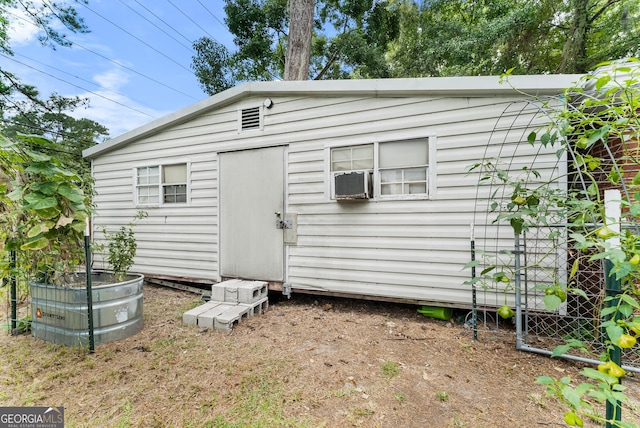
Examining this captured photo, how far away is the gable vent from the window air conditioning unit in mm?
1672

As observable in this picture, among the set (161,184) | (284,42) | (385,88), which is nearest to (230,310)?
(161,184)

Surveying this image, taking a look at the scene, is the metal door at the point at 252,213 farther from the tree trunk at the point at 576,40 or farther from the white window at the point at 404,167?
the tree trunk at the point at 576,40

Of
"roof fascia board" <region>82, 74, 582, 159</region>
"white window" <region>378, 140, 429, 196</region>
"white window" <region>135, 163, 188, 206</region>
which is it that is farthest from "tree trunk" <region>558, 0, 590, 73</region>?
"white window" <region>135, 163, 188, 206</region>

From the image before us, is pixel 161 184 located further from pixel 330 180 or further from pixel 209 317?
pixel 330 180

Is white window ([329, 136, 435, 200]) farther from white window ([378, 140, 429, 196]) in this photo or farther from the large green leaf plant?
the large green leaf plant

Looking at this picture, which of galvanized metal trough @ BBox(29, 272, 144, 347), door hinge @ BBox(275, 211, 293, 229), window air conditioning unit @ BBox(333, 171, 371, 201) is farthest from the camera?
door hinge @ BBox(275, 211, 293, 229)

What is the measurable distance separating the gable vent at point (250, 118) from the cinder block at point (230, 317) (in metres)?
2.73

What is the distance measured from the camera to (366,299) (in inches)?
152

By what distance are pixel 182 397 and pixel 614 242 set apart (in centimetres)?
280

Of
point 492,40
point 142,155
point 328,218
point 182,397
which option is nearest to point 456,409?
point 182,397

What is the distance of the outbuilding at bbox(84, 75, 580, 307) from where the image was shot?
131 inches

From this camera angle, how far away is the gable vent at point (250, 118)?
443 cm

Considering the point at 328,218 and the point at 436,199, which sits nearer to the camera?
the point at 436,199

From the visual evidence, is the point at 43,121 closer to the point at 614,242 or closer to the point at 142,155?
the point at 142,155
